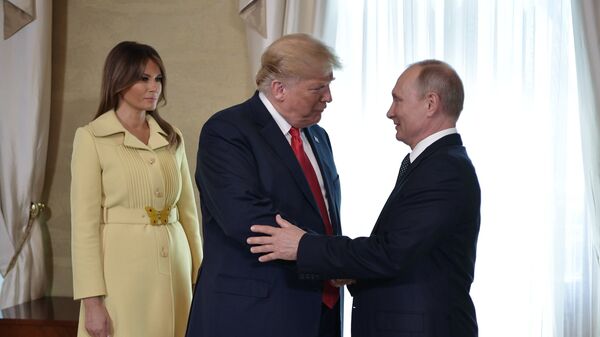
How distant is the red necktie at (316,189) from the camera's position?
2.46 m

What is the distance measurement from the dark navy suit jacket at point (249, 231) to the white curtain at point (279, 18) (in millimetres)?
1591

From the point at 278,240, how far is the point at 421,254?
401 mm

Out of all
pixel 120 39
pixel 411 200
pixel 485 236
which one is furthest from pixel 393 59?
pixel 411 200

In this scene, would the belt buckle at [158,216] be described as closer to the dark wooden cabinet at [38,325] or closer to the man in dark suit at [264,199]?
the man in dark suit at [264,199]

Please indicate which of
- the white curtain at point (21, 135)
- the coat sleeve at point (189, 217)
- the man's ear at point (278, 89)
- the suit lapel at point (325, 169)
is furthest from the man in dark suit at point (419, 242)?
the white curtain at point (21, 135)

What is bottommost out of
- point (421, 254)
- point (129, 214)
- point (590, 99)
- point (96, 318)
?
point (96, 318)

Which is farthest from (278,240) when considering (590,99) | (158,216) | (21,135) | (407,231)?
(21,135)

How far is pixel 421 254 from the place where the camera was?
Result: 2160 mm

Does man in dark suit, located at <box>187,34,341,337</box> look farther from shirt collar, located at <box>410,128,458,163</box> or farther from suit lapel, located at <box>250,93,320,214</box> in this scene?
shirt collar, located at <box>410,128,458,163</box>

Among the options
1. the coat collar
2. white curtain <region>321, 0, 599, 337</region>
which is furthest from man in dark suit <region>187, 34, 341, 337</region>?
white curtain <region>321, 0, 599, 337</region>

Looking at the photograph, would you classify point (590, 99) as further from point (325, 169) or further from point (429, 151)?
point (429, 151)

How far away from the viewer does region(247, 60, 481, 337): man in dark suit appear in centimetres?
214

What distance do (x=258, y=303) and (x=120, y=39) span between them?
7.92ft

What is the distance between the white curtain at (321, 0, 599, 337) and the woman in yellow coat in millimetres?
1323
